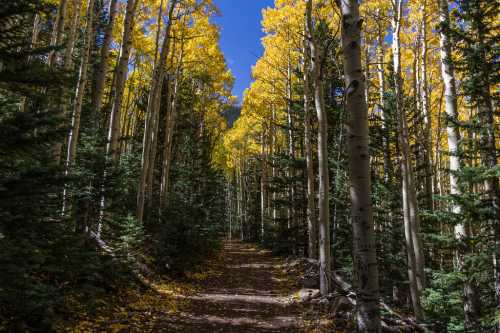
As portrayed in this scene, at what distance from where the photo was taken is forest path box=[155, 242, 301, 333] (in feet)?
18.5

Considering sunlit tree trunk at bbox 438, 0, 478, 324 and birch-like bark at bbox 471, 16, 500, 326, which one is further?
sunlit tree trunk at bbox 438, 0, 478, 324

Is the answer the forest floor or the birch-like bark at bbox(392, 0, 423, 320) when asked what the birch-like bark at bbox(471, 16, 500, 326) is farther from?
the forest floor

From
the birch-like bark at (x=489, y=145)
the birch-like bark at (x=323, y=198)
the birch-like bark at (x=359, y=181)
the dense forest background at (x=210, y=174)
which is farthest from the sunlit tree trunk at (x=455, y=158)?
the birch-like bark at (x=359, y=181)

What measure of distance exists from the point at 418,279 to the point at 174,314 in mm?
5654

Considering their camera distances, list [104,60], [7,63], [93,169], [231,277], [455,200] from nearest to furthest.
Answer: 1. [7,63]
2. [455,200]
3. [93,169]
4. [104,60]
5. [231,277]

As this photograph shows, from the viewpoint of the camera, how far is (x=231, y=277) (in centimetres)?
1059

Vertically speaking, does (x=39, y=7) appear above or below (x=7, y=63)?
above

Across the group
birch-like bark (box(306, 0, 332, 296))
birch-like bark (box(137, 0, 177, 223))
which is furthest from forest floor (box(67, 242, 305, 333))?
birch-like bark (box(137, 0, 177, 223))

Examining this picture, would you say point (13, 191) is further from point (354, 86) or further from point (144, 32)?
point (144, 32)

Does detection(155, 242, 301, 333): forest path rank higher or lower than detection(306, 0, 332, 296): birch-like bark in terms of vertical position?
lower

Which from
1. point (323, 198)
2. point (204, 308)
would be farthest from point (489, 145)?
point (204, 308)

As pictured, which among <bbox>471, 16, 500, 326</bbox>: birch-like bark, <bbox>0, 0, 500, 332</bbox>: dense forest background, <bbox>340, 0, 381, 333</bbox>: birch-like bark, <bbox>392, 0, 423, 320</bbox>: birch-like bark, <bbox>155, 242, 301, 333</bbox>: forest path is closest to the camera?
<bbox>340, 0, 381, 333</bbox>: birch-like bark

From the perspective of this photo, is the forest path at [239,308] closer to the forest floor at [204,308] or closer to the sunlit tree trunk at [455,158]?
the forest floor at [204,308]

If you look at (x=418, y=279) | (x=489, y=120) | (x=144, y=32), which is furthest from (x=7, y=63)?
(x=144, y=32)
